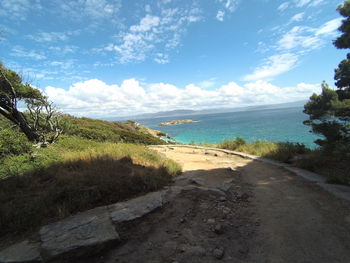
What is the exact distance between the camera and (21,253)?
210 centimetres

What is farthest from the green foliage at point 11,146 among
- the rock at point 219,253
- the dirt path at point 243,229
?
the rock at point 219,253

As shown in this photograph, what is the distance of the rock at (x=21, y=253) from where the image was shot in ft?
6.55

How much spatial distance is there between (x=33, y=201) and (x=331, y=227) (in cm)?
539

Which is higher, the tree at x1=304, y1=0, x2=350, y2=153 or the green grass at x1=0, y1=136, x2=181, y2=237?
the tree at x1=304, y1=0, x2=350, y2=153

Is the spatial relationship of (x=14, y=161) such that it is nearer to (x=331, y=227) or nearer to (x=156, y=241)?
(x=156, y=241)

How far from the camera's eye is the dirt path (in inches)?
86.2

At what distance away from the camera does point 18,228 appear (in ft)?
8.56

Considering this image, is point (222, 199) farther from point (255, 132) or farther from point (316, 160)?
point (255, 132)

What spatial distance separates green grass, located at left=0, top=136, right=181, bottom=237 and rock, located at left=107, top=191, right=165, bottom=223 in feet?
1.30

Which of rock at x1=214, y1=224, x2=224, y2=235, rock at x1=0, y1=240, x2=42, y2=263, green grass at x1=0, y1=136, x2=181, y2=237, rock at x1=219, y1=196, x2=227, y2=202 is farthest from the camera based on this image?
rock at x1=219, y1=196, x2=227, y2=202

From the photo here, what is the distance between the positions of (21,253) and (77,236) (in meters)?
0.63

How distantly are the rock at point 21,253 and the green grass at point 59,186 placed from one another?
0.44 metres


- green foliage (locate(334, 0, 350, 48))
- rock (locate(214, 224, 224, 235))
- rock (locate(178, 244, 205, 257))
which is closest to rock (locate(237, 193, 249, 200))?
rock (locate(214, 224, 224, 235))

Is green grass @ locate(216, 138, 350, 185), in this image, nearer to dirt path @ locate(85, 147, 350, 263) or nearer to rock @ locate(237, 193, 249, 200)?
dirt path @ locate(85, 147, 350, 263)
